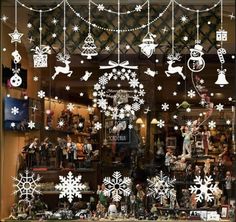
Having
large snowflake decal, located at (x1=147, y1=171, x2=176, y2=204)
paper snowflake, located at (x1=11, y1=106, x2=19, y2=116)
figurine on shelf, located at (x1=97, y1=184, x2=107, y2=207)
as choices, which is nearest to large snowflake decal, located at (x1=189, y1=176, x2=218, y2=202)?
A: large snowflake decal, located at (x1=147, y1=171, x2=176, y2=204)

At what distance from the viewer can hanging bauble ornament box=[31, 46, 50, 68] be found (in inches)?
236

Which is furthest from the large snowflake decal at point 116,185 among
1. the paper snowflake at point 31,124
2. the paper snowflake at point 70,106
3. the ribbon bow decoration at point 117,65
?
the ribbon bow decoration at point 117,65

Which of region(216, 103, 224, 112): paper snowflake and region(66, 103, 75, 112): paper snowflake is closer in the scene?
region(216, 103, 224, 112): paper snowflake

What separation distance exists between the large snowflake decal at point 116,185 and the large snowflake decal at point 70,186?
23 cm

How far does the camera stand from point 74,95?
19.7 ft

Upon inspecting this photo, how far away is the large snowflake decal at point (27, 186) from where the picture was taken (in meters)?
5.97

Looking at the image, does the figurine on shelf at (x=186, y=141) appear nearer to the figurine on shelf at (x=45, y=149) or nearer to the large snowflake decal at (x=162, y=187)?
the large snowflake decal at (x=162, y=187)

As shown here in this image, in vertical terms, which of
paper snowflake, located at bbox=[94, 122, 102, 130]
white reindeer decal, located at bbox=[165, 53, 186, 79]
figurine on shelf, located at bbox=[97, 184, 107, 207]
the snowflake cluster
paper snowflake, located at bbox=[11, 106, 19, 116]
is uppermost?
white reindeer decal, located at bbox=[165, 53, 186, 79]

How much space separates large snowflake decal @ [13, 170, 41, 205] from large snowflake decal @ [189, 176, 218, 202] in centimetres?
152

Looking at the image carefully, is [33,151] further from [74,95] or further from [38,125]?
[74,95]

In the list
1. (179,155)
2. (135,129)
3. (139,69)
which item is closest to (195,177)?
(179,155)

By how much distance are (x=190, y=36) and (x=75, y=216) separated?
2.08 meters

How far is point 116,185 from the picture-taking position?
5.97m

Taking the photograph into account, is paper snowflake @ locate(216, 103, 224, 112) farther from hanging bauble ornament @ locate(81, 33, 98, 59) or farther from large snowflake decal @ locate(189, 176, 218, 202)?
hanging bauble ornament @ locate(81, 33, 98, 59)
